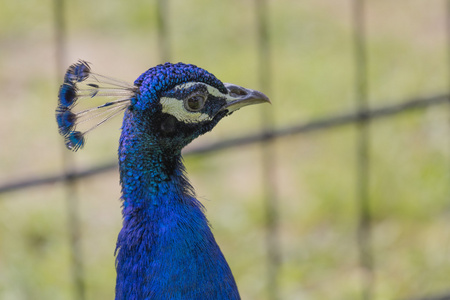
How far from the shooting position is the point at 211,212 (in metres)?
2.91

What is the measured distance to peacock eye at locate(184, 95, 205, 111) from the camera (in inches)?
55.4

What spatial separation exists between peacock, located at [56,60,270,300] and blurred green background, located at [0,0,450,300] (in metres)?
1.26

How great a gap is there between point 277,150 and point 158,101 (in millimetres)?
1891

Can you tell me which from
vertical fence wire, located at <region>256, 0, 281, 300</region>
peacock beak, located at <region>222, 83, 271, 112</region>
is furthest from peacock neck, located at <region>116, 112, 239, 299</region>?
vertical fence wire, located at <region>256, 0, 281, 300</region>

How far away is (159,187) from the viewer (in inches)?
55.1

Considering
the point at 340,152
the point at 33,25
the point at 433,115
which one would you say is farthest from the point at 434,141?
the point at 33,25

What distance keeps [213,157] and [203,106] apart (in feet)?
5.64

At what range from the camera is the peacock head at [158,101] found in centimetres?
135

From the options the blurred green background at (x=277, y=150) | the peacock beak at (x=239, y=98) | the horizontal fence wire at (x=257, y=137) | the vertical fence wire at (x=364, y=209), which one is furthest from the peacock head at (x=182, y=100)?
the blurred green background at (x=277, y=150)

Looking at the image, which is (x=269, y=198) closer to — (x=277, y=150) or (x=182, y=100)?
(x=277, y=150)

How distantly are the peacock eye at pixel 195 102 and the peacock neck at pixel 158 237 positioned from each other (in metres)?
0.08

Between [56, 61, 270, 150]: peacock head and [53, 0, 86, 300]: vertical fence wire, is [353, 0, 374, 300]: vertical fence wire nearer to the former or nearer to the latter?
[53, 0, 86, 300]: vertical fence wire

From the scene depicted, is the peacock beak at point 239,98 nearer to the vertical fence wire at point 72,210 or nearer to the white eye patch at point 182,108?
the white eye patch at point 182,108

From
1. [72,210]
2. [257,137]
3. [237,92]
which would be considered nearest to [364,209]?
[257,137]
